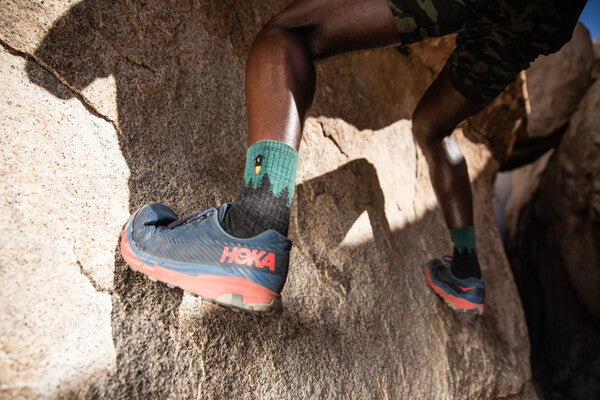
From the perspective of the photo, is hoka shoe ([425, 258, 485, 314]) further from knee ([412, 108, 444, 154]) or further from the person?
the person

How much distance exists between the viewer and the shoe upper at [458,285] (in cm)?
118

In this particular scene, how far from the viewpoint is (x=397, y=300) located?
1.25 metres

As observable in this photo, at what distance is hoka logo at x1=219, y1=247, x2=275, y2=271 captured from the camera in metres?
0.57

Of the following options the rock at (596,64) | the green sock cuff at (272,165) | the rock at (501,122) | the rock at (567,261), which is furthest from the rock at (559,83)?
the green sock cuff at (272,165)

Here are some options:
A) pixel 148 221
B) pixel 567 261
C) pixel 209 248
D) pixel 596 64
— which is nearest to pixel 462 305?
pixel 209 248

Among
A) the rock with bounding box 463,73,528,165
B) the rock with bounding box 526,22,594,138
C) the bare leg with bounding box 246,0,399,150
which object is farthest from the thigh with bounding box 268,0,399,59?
the rock with bounding box 526,22,594,138

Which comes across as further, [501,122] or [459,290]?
[501,122]

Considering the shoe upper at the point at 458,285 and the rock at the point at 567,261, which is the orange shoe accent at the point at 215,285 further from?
the rock at the point at 567,261

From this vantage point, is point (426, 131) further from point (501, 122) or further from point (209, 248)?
point (501, 122)

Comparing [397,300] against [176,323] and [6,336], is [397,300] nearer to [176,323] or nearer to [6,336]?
[176,323]

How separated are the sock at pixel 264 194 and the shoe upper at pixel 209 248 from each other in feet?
0.07

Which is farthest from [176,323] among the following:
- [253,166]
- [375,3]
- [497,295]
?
[497,295]

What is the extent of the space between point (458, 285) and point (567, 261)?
3092mm

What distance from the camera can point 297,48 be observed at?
0.68 meters
